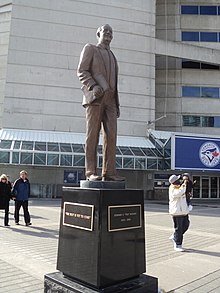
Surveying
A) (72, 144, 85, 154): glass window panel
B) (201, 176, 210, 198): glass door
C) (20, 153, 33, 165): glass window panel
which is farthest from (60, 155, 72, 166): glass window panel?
(201, 176, 210, 198): glass door

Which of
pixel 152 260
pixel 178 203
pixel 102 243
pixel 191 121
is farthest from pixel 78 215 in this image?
pixel 191 121

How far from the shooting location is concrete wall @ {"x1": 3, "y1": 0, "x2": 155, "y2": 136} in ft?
87.9

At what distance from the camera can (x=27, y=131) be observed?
26.0 meters

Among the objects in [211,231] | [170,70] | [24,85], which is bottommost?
[211,231]

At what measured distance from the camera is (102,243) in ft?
13.1

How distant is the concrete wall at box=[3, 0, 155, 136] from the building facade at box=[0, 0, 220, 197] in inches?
3.4

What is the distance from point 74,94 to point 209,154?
13.0m

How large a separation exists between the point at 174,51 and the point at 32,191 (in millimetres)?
19864

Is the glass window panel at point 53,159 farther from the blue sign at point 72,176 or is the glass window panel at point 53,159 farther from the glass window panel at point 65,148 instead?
the blue sign at point 72,176

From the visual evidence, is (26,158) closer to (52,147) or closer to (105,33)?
(52,147)

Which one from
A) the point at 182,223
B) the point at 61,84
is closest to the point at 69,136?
the point at 61,84

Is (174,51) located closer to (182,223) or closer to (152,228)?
(152,228)

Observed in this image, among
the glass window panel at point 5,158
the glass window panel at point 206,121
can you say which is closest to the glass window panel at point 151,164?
the glass window panel at point 206,121

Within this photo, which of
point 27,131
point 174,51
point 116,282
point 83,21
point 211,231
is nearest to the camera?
point 116,282
